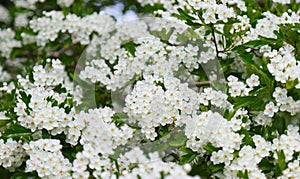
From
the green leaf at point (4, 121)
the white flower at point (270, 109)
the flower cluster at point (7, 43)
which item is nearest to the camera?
the white flower at point (270, 109)

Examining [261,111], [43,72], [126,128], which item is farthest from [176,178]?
[43,72]

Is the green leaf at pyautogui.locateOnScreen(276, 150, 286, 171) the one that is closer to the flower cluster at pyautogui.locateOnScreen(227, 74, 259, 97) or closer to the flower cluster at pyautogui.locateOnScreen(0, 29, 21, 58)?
the flower cluster at pyautogui.locateOnScreen(227, 74, 259, 97)

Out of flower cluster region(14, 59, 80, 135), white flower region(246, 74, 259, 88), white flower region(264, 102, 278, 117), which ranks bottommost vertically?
flower cluster region(14, 59, 80, 135)

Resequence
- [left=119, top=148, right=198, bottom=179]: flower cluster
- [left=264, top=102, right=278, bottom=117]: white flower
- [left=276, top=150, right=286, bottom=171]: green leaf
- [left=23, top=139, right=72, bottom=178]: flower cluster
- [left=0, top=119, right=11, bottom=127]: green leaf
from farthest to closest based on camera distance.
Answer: [left=0, top=119, right=11, bottom=127]: green leaf, [left=264, top=102, right=278, bottom=117]: white flower, [left=23, top=139, right=72, bottom=178]: flower cluster, [left=276, top=150, right=286, bottom=171]: green leaf, [left=119, top=148, right=198, bottom=179]: flower cluster

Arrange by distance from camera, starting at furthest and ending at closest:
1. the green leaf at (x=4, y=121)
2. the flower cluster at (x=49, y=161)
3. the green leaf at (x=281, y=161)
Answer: the green leaf at (x=4, y=121), the flower cluster at (x=49, y=161), the green leaf at (x=281, y=161)

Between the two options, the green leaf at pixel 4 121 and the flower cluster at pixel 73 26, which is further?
the flower cluster at pixel 73 26

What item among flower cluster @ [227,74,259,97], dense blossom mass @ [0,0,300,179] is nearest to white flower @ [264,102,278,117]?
dense blossom mass @ [0,0,300,179]

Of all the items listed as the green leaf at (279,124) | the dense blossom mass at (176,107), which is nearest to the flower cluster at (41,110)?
the dense blossom mass at (176,107)

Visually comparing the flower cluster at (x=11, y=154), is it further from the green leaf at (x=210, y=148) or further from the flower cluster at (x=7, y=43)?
the flower cluster at (x=7, y=43)

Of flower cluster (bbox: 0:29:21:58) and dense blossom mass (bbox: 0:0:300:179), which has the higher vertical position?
dense blossom mass (bbox: 0:0:300:179)
